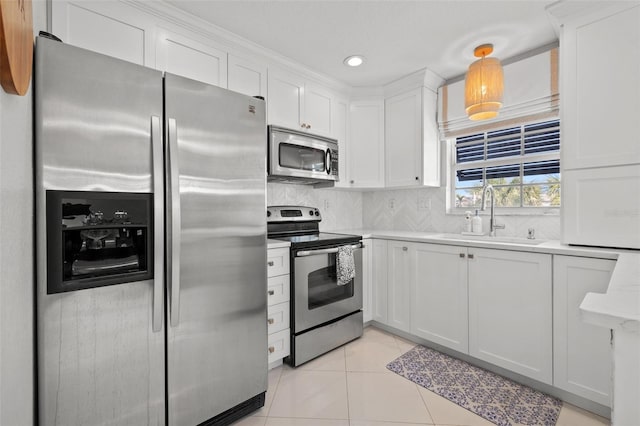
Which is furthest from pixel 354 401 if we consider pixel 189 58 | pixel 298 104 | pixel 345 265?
pixel 189 58

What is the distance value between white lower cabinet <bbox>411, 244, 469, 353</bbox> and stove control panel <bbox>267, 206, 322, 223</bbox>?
964 millimetres

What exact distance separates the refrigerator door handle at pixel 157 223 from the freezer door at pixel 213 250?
1.5 inches

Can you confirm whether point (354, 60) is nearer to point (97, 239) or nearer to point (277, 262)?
point (277, 262)

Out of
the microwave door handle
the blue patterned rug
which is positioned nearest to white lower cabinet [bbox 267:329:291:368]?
the blue patterned rug

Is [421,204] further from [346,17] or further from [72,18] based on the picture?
[72,18]

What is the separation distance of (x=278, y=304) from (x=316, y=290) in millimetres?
335

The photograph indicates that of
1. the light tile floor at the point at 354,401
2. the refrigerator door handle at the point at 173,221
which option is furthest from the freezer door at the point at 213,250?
the light tile floor at the point at 354,401

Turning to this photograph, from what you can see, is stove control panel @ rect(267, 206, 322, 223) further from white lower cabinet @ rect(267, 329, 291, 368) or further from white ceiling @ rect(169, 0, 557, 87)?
white ceiling @ rect(169, 0, 557, 87)

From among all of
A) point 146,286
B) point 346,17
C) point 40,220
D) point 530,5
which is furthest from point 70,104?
point 530,5

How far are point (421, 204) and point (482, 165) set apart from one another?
0.67 m

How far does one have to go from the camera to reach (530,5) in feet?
6.27

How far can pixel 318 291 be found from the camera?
237 centimetres

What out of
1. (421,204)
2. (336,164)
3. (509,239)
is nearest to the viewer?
(509,239)

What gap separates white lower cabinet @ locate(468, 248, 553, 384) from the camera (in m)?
1.90
